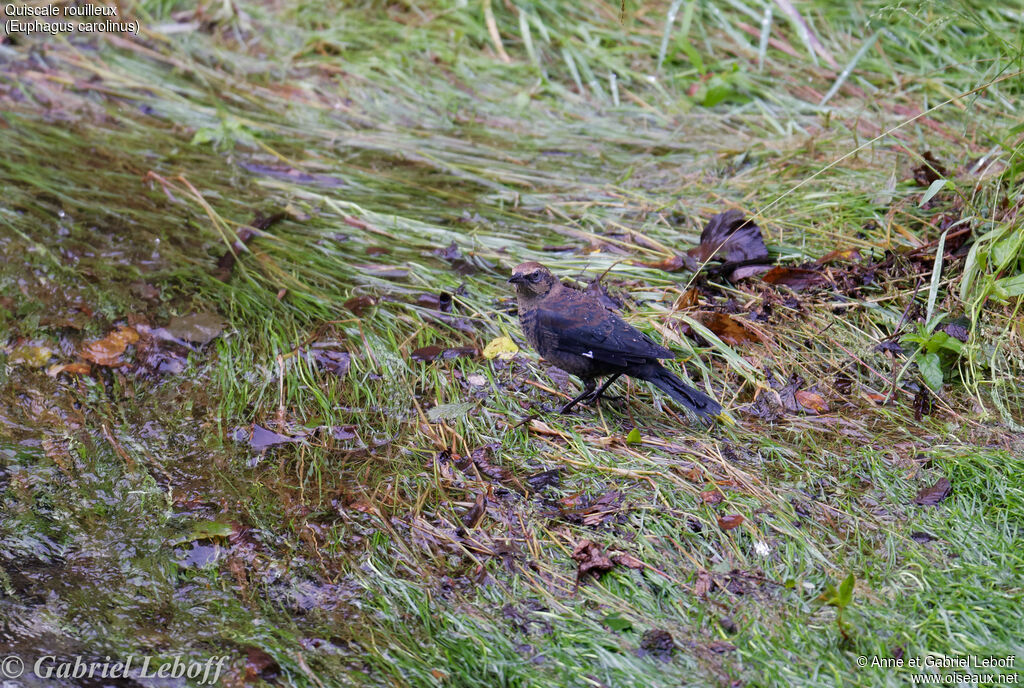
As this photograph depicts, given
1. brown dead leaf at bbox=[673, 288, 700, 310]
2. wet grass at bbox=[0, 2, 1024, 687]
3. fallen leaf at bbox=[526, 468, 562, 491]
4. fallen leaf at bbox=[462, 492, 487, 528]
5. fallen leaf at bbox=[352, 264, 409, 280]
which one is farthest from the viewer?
fallen leaf at bbox=[352, 264, 409, 280]

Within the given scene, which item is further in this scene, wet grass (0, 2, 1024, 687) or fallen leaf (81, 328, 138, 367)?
fallen leaf (81, 328, 138, 367)

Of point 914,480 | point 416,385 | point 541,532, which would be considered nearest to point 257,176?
point 416,385

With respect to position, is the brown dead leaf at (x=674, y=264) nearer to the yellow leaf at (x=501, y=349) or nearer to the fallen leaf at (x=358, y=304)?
the yellow leaf at (x=501, y=349)

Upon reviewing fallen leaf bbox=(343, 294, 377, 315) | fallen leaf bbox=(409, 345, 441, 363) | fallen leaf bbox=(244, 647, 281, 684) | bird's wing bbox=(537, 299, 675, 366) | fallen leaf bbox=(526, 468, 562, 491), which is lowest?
fallen leaf bbox=(244, 647, 281, 684)

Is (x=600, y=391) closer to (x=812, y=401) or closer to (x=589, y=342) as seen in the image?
(x=589, y=342)

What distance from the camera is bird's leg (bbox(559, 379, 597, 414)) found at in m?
3.58

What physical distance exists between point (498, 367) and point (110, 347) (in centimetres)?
180

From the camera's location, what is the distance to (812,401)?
356 cm

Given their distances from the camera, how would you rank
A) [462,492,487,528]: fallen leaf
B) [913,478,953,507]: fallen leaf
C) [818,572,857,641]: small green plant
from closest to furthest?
[818,572,857,641]: small green plant
[913,478,953,507]: fallen leaf
[462,492,487,528]: fallen leaf

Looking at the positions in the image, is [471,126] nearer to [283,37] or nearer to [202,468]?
→ [283,37]

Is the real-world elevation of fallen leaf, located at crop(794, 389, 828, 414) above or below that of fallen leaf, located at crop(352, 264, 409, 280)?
below

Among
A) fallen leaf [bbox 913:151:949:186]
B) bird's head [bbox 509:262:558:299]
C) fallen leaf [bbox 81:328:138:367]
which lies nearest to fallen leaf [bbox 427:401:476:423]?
bird's head [bbox 509:262:558:299]

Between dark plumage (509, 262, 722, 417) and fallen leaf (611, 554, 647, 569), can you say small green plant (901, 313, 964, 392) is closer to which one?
dark plumage (509, 262, 722, 417)

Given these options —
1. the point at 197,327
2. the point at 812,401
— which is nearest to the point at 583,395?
the point at 812,401
